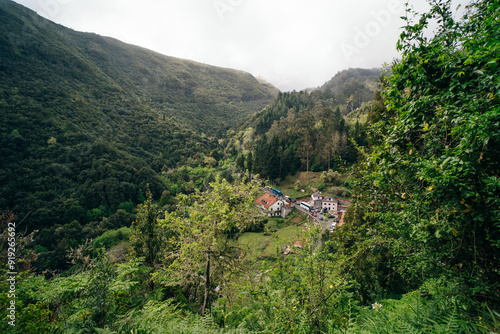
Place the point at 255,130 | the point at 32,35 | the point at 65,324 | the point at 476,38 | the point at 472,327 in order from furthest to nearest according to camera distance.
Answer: the point at 255,130 < the point at 32,35 < the point at 65,324 < the point at 476,38 < the point at 472,327

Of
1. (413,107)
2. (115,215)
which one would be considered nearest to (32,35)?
(115,215)

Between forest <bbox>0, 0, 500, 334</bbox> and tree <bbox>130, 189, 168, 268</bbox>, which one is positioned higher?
forest <bbox>0, 0, 500, 334</bbox>

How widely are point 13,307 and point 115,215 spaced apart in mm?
37370

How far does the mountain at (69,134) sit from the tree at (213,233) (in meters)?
24.8

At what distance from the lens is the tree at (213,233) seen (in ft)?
17.8

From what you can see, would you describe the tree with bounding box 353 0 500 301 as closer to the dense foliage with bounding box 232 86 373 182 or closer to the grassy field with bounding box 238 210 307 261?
the grassy field with bounding box 238 210 307 261

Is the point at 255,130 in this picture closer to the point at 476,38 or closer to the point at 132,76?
the point at 476,38

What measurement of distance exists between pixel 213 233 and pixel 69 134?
51502mm

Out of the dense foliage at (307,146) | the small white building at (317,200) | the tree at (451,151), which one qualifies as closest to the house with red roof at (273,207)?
the small white building at (317,200)

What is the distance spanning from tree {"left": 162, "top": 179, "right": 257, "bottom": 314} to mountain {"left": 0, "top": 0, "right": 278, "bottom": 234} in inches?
975

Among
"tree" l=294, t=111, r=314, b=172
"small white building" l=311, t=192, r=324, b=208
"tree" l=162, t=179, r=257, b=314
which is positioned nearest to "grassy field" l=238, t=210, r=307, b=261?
"small white building" l=311, t=192, r=324, b=208

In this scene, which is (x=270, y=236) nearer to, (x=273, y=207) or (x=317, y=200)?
(x=273, y=207)

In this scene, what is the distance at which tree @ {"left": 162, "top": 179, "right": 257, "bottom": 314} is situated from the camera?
542cm

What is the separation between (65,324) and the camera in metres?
3.02
